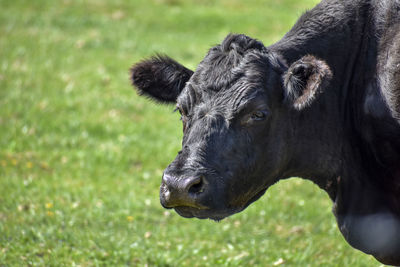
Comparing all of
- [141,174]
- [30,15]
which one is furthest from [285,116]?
[30,15]

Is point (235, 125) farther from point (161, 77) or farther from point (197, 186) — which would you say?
point (161, 77)

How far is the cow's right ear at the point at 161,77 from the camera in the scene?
20.8ft

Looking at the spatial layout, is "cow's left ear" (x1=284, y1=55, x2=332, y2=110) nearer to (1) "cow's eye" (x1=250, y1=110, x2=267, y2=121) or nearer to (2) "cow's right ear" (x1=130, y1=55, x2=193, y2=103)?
(1) "cow's eye" (x1=250, y1=110, x2=267, y2=121)

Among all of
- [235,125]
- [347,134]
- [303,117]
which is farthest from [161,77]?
[347,134]

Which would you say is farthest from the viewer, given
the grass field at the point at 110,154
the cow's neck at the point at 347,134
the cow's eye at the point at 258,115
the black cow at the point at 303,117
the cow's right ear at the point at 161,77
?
the grass field at the point at 110,154

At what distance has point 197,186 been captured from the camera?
5.09 meters

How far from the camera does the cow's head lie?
5.16m

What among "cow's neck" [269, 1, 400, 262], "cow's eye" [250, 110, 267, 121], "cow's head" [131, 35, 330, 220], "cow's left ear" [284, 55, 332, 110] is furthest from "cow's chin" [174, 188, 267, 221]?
"cow's left ear" [284, 55, 332, 110]

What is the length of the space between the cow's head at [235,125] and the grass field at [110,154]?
197 cm

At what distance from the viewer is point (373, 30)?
19.5 feet

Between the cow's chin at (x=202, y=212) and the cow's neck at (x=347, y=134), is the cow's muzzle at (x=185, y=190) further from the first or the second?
the cow's neck at (x=347, y=134)

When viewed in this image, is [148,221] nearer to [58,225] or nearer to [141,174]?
[58,225]

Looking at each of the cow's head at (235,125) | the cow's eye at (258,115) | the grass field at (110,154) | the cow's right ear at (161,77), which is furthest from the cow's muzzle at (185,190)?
the grass field at (110,154)

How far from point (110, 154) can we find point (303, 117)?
5.91 metres
